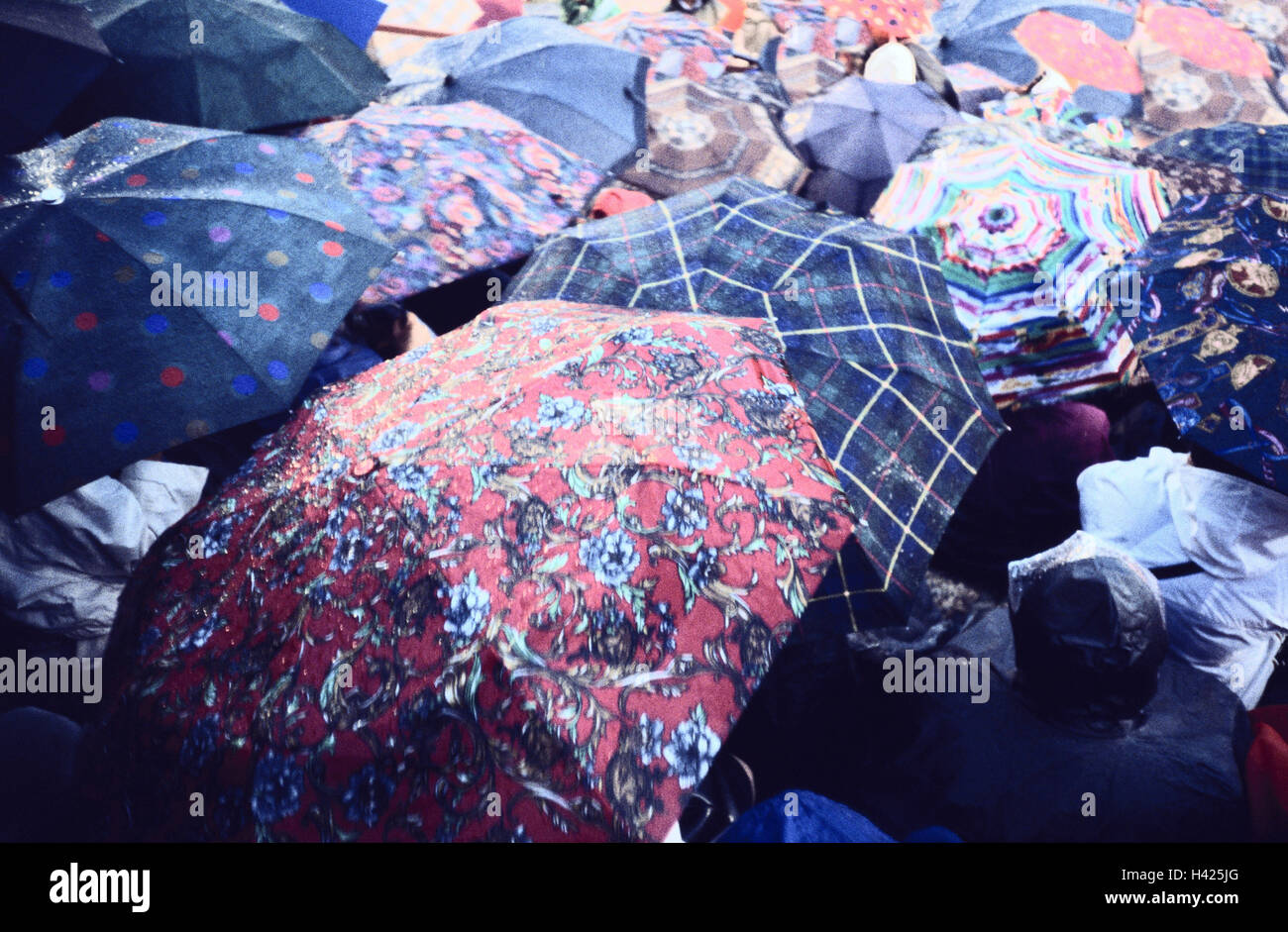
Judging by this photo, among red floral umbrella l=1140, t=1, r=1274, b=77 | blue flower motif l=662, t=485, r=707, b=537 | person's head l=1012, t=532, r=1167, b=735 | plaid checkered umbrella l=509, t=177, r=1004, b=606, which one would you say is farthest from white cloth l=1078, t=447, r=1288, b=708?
red floral umbrella l=1140, t=1, r=1274, b=77

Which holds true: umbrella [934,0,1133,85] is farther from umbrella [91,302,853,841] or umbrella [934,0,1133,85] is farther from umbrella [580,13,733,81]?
umbrella [91,302,853,841]

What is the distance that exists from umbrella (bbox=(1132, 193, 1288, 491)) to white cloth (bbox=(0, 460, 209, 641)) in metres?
3.09

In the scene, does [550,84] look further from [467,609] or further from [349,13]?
[467,609]

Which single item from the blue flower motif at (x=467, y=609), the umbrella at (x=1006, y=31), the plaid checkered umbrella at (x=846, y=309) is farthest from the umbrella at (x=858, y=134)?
the blue flower motif at (x=467, y=609)

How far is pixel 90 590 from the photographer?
298cm

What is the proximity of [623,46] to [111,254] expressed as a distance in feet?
11.3

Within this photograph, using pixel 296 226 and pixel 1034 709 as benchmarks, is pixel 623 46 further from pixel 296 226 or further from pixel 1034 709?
pixel 1034 709

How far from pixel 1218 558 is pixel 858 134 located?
280 cm

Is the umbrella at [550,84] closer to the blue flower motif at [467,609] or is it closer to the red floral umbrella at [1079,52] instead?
the red floral umbrella at [1079,52]

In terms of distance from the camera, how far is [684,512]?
6.92ft

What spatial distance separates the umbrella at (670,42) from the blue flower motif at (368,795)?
4298mm

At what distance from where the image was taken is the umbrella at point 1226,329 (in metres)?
2.77

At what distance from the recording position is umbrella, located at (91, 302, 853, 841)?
1896mm

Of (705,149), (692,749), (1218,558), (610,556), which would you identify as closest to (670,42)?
(705,149)
